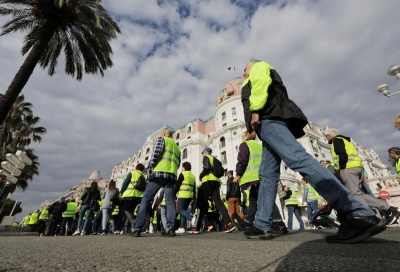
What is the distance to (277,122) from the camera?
2.25 m

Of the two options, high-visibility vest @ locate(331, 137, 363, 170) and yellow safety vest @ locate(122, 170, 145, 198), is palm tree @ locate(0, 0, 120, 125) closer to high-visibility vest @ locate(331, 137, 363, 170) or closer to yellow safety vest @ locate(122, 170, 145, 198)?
yellow safety vest @ locate(122, 170, 145, 198)

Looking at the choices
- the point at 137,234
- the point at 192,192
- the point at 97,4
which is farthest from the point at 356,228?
the point at 97,4

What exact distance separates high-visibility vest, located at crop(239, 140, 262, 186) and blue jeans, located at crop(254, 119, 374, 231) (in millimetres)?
1611

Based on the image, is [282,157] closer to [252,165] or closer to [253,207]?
[252,165]

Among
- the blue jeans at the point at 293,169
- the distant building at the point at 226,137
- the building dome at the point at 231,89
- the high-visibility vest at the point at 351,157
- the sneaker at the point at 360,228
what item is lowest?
the sneaker at the point at 360,228

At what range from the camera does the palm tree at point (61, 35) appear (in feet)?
25.3

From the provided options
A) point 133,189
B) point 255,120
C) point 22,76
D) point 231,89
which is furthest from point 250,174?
point 231,89

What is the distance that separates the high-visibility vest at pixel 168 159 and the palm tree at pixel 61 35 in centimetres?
630

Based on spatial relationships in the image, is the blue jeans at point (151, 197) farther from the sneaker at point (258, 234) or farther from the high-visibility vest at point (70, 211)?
the high-visibility vest at point (70, 211)

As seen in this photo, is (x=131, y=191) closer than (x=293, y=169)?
No

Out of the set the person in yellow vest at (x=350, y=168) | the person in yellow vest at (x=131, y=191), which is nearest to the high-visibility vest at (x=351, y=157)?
the person in yellow vest at (x=350, y=168)

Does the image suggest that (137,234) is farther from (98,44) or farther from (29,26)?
(29,26)

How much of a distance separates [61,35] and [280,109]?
11449 millimetres

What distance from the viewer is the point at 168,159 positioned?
4.26 metres
